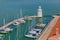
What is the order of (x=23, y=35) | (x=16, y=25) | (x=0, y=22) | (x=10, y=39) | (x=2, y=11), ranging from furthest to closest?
(x=2, y=11) → (x=0, y=22) → (x=16, y=25) → (x=23, y=35) → (x=10, y=39)

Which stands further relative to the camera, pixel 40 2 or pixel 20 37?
pixel 40 2

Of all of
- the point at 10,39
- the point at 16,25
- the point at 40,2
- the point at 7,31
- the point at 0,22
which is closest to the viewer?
the point at 10,39

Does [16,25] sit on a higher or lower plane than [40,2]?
lower

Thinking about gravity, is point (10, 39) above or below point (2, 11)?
below

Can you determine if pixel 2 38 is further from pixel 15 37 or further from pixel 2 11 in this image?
pixel 2 11

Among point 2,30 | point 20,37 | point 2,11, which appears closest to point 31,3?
point 2,11

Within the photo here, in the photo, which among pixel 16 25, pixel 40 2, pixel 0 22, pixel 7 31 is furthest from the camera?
pixel 40 2

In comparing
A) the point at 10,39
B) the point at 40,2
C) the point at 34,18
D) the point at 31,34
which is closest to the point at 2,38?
the point at 10,39

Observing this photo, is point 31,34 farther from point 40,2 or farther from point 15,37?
point 40,2

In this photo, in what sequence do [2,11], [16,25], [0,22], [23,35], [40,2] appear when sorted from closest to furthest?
[23,35] < [16,25] < [0,22] < [2,11] < [40,2]
